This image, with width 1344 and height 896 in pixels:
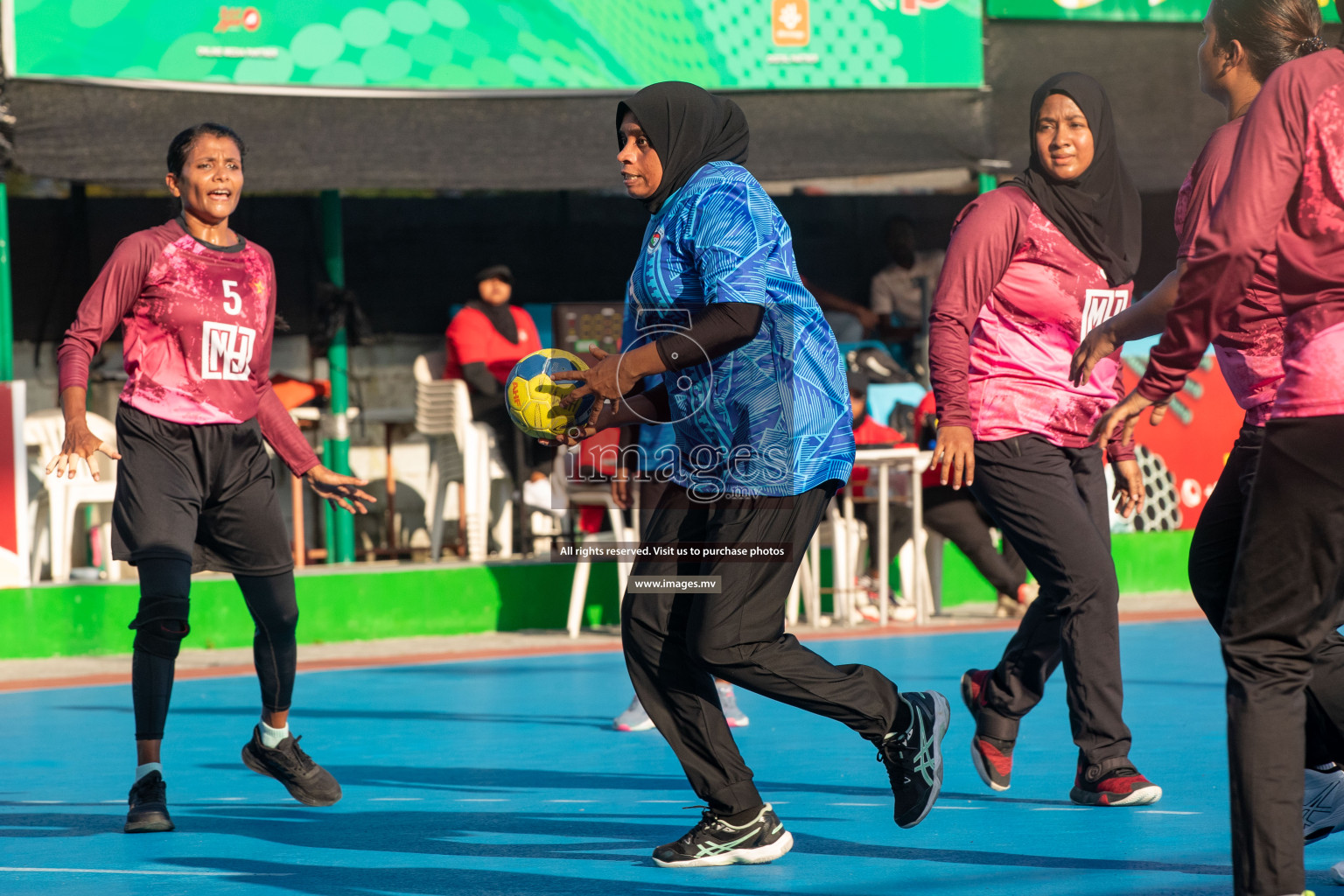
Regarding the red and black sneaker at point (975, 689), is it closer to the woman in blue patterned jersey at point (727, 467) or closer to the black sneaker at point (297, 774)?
the woman in blue patterned jersey at point (727, 467)

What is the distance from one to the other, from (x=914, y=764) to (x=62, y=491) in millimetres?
6831

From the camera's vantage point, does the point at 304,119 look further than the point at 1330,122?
Yes

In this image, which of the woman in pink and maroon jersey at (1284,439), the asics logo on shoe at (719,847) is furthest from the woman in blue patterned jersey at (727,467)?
the woman in pink and maroon jersey at (1284,439)

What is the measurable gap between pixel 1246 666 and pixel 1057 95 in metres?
2.41

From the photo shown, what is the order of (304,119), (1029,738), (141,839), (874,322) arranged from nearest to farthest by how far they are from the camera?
(141,839), (1029,738), (304,119), (874,322)

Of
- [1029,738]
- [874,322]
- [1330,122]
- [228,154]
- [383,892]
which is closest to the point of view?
[1330,122]

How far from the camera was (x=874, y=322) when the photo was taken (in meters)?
12.2

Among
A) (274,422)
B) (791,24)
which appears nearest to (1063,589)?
(274,422)

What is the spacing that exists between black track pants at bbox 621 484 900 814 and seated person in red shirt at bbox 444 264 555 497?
6.18 metres

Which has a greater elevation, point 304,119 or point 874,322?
point 304,119

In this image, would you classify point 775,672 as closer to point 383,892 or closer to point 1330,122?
point 383,892

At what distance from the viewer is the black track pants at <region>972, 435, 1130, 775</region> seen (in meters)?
4.83

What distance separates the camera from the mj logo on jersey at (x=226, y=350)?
5.15m

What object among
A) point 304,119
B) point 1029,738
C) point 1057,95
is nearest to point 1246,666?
point 1057,95
